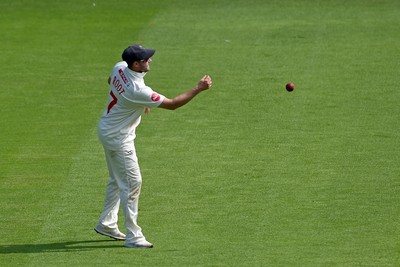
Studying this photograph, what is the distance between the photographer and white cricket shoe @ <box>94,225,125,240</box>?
11.6 metres

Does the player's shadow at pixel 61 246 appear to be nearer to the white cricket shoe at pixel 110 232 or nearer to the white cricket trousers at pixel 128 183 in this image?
the white cricket shoe at pixel 110 232

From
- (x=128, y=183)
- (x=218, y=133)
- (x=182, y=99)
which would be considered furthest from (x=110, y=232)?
(x=218, y=133)

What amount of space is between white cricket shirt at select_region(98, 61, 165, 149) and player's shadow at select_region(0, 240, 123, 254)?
1.02 m

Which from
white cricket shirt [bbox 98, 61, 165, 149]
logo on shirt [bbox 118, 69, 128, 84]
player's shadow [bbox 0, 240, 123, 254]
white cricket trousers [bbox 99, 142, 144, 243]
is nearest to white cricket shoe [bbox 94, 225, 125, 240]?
player's shadow [bbox 0, 240, 123, 254]

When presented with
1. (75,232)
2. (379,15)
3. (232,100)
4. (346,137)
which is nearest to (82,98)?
(232,100)

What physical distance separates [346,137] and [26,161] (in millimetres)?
4369

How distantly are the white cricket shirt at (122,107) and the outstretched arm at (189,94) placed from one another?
7.7 inches

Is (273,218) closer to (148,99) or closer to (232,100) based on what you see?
(148,99)

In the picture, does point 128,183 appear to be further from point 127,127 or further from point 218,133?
point 218,133

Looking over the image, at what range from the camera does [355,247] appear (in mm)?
11102

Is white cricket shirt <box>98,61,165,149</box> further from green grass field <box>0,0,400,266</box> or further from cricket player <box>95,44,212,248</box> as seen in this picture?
green grass field <box>0,0,400,266</box>

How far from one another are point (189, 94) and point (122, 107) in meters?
0.81

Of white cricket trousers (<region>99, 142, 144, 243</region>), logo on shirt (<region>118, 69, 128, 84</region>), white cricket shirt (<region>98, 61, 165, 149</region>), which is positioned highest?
logo on shirt (<region>118, 69, 128, 84</region>)

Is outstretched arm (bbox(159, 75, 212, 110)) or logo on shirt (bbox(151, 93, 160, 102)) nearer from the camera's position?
outstretched arm (bbox(159, 75, 212, 110))
